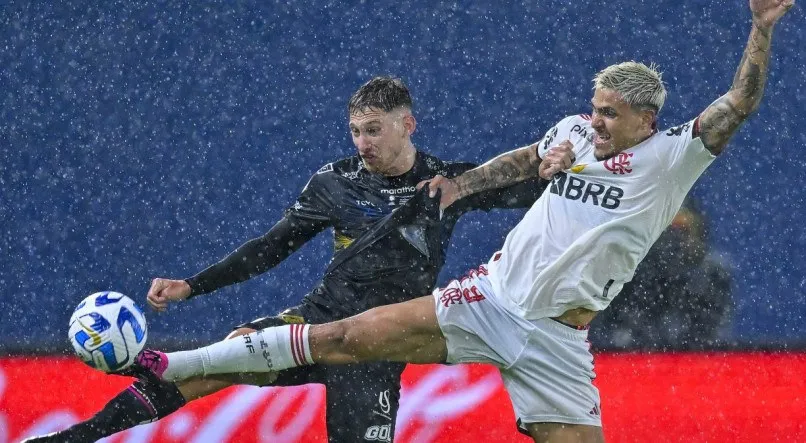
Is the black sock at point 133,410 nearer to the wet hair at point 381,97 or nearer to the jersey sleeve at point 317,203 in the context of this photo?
the jersey sleeve at point 317,203

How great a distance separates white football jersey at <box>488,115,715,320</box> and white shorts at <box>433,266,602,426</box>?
0.06 meters

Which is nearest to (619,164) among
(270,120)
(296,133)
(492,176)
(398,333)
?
(492,176)

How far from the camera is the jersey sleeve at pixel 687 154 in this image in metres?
4.20

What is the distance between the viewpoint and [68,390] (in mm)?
6395

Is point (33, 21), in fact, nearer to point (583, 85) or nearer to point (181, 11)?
point (181, 11)

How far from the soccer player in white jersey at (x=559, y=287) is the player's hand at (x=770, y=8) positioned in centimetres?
36

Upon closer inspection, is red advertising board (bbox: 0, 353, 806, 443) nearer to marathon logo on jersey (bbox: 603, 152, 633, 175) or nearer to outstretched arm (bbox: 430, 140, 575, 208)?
outstretched arm (bbox: 430, 140, 575, 208)

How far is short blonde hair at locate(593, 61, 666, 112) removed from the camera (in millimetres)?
4305

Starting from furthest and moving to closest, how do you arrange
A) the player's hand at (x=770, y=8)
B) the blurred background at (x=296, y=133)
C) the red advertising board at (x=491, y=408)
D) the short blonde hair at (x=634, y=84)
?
the blurred background at (x=296, y=133) → the red advertising board at (x=491, y=408) → the short blonde hair at (x=634, y=84) → the player's hand at (x=770, y=8)

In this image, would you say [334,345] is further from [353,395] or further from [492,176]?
[492,176]

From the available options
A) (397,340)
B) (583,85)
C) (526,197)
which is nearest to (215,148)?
(583,85)

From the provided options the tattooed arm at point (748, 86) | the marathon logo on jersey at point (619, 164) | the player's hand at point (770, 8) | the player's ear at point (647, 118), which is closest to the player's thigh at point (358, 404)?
the marathon logo on jersey at point (619, 164)

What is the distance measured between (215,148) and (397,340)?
325cm

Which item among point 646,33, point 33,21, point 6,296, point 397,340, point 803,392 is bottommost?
point 803,392
